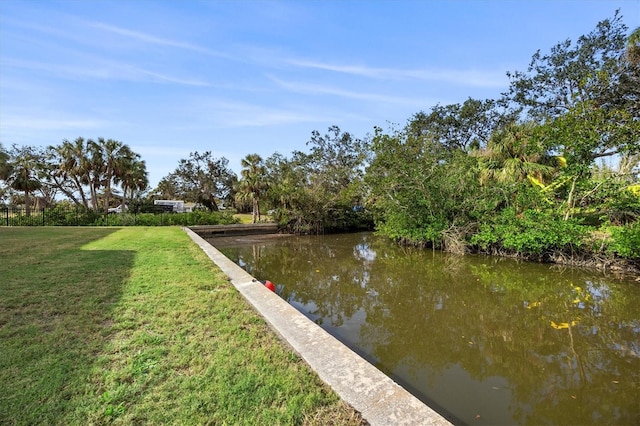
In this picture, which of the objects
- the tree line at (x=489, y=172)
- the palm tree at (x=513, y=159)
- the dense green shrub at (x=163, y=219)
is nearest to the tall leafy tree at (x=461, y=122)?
the tree line at (x=489, y=172)

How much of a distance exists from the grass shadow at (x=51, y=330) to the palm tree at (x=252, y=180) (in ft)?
55.3

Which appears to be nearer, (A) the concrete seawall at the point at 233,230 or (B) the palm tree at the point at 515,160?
(B) the palm tree at the point at 515,160

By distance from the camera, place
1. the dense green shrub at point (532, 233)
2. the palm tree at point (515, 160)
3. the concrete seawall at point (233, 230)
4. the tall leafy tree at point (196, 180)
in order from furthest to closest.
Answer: the tall leafy tree at point (196, 180), the concrete seawall at point (233, 230), the palm tree at point (515, 160), the dense green shrub at point (532, 233)

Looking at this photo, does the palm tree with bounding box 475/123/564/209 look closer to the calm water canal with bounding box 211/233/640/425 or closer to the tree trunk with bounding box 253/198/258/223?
the calm water canal with bounding box 211/233/640/425

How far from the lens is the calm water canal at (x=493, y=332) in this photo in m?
2.92

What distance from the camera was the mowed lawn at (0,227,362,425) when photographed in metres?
2.01

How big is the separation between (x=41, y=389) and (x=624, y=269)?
1120 centimetres

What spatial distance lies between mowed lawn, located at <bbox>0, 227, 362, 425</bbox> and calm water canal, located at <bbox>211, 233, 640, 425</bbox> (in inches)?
56.9

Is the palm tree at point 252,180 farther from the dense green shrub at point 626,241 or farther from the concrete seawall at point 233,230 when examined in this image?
the dense green shrub at point 626,241

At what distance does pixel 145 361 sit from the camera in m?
2.64

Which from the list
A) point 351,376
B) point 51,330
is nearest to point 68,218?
point 51,330

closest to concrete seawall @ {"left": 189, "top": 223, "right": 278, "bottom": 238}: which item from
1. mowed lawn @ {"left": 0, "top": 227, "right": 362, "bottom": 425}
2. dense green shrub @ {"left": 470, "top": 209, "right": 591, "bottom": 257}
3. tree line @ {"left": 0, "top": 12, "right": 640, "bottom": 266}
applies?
tree line @ {"left": 0, "top": 12, "right": 640, "bottom": 266}

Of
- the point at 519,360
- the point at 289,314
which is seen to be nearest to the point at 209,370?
the point at 289,314

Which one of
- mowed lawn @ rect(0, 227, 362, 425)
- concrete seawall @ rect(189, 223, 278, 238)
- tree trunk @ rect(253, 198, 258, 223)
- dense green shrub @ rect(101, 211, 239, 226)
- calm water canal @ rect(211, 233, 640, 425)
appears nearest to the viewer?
mowed lawn @ rect(0, 227, 362, 425)
